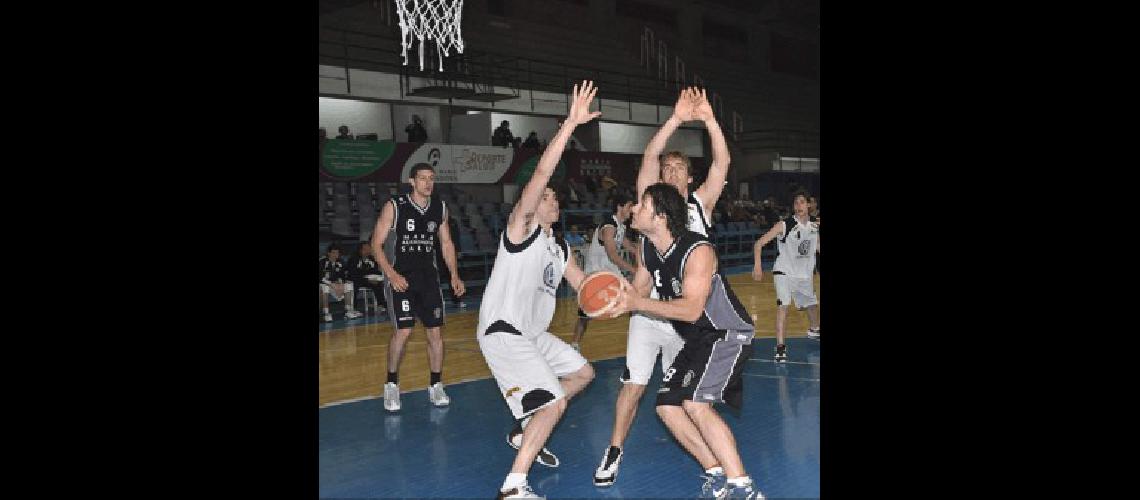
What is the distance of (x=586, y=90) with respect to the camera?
15.2 ft

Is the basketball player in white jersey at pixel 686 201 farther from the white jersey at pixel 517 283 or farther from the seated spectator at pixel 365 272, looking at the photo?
the seated spectator at pixel 365 272

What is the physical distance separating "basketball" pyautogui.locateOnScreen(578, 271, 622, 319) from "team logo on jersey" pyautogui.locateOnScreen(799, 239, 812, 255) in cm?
571

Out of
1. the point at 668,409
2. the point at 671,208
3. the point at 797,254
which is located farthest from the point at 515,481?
the point at 797,254

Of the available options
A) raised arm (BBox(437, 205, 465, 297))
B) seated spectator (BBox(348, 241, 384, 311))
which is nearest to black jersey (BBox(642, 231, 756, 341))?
raised arm (BBox(437, 205, 465, 297))

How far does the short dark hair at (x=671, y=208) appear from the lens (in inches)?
167

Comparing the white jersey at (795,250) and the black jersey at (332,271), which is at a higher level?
the white jersey at (795,250)

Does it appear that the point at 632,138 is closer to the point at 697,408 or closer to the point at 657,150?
the point at 657,150

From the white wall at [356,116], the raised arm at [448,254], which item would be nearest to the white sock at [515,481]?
the raised arm at [448,254]

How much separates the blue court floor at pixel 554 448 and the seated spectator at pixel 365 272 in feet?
19.0
